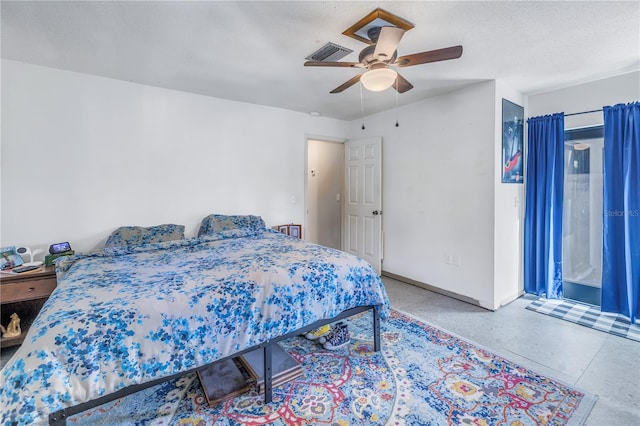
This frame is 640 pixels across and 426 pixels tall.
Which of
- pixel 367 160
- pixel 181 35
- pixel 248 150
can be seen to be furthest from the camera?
pixel 367 160

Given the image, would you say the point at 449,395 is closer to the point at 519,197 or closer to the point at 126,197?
the point at 519,197

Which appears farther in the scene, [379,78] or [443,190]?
[443,190]

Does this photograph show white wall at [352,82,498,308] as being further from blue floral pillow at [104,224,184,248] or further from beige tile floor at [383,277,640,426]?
blue floral pillow at [104,224,184,248]

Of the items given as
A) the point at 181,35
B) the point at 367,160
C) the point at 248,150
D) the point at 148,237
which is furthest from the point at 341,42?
the point at 148,237

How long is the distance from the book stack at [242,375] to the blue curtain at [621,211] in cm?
320

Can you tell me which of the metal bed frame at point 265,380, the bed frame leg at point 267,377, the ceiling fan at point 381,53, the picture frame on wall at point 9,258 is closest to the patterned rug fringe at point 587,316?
the metal bed frame at point 265,380

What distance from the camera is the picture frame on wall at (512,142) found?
3199mm

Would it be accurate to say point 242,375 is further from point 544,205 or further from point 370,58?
point 544,205

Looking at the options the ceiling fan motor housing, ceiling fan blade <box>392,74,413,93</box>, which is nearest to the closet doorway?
ceiling fan blade <box>392,74,413,93</box>

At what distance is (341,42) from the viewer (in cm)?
228

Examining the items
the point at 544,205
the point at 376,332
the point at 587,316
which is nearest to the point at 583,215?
the point at 544,205

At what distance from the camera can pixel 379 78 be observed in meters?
1.99

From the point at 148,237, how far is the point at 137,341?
1932mm

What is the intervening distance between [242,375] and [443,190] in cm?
291
